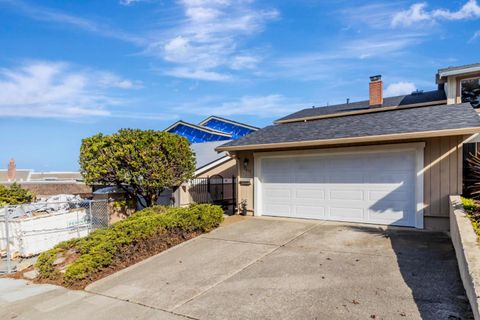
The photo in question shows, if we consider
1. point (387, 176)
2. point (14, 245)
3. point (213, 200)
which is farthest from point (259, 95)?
point (14, 245)

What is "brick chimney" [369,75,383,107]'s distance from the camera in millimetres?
16250

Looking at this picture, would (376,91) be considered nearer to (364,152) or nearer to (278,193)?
(364,152)

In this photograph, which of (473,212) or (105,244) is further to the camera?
(105,244)

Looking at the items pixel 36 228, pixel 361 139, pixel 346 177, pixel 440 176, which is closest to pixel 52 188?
pixel 36 228

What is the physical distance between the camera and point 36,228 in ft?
29.8

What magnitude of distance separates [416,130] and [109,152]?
8.99 m

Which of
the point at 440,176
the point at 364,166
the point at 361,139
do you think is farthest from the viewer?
the point at 364,166

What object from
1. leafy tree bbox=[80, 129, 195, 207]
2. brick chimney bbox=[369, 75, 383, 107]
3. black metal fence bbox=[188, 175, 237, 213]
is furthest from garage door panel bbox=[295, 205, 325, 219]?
brick chimney bbox=[369, 75, 383, 107]

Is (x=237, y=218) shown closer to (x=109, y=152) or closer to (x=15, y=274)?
(x=109, y=152)

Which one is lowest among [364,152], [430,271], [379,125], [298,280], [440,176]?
[298,280]

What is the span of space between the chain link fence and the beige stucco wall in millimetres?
9297

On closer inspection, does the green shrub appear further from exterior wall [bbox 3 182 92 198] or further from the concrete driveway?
exterior wall [bbox 3 182 92 198]

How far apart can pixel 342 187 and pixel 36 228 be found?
8.97m

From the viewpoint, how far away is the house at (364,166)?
7816mm
